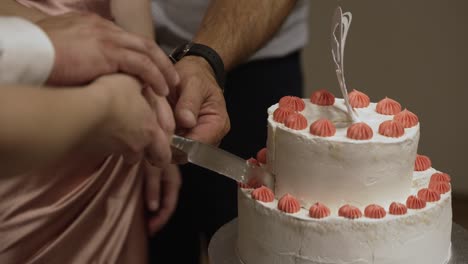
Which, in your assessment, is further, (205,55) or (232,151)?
(232,151)

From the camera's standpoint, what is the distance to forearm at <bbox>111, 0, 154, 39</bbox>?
1729 mm

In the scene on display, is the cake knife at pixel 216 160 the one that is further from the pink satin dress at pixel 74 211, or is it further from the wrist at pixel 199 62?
the wrist at pixel 199 62

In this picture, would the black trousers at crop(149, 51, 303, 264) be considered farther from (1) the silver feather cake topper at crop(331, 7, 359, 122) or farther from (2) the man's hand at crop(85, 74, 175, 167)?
(2) the man's hand at crop(85, 74, 175, 167)

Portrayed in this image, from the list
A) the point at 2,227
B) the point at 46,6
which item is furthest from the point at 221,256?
the point at 46,6

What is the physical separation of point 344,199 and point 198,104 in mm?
384

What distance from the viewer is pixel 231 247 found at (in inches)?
65.3

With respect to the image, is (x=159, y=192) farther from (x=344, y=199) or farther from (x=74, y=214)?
(x=344, y=199)

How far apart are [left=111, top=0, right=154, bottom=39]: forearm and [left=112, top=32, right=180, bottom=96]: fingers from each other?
34cm

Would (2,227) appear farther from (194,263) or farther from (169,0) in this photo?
(194,263)

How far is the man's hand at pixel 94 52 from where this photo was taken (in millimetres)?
1228

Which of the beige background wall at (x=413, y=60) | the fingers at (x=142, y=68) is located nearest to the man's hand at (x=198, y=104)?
the fingers at (x=142, y=68)

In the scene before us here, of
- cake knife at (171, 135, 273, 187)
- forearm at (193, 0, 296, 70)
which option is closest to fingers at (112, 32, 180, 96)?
cake knife at (171, 135, 273, 187)

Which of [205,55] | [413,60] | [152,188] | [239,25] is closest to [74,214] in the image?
[152,188]

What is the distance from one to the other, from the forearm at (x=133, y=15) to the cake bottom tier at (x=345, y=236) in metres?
0.47
